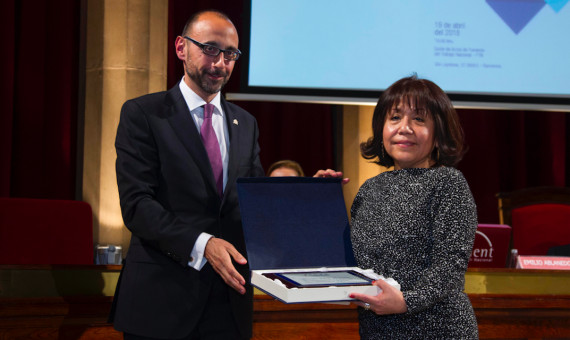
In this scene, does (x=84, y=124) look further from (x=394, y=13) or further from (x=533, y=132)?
(x=533, y=132)

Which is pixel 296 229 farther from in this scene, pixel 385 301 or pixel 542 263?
pixel 542 263

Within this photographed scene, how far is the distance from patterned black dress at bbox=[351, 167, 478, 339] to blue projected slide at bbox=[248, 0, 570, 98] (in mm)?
2221

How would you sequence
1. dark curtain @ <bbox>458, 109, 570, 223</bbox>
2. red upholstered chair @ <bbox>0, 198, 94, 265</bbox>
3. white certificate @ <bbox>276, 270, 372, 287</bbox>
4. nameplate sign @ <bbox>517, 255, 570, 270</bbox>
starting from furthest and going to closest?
dark curtain @ <bbox>458, 109, 570, 223</bbox>
red upholstered chair @ <bbox>0, 198, 94, 265</bbox>
nameplate sign @ <bbox>517, 255, 570, 270</bbox>
white certificate @ <bbox>276, 270, 372, 287</bbox>

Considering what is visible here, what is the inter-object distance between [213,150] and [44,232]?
3.86 ft

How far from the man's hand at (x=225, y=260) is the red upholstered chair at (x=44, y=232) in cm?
124

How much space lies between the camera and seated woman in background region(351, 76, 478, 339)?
128cm

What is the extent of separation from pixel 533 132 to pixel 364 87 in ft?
9.62

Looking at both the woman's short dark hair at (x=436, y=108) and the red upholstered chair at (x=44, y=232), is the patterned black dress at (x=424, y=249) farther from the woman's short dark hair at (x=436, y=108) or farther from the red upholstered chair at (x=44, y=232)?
the red upholstered chair at (x=44, y=232)

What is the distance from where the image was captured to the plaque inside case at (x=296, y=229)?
135 cm

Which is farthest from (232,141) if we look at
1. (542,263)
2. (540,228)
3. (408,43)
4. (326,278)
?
(540,228)

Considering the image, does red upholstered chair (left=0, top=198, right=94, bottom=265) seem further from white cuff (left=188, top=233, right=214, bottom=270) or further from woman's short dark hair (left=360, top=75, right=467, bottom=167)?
woman's short dark hair (left=360, top=75, right=467, bottom=167)

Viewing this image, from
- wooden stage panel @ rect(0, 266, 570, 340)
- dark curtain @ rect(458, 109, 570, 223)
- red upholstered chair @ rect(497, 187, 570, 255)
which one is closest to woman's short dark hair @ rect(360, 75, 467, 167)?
wooden stage panel @ rect(0, 266, 570, 340)

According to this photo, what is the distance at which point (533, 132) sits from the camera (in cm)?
575

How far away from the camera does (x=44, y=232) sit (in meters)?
2.43
